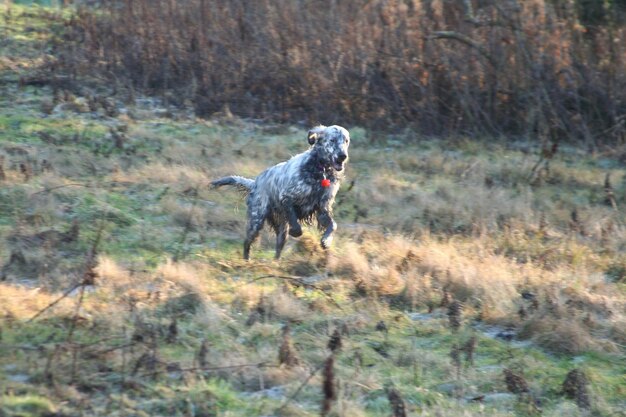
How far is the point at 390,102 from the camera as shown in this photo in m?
16.0

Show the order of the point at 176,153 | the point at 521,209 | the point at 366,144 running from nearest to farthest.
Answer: the point at 521,209 < the point at 176,153 < the point at 366,144

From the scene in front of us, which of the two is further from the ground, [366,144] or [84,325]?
[84,325]

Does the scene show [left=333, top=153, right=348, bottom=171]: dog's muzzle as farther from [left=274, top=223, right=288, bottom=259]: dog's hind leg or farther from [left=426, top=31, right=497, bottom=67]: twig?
[left=426, top=31, right=497, bottom=67]: twig

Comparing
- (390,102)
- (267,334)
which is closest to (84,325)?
(267,334)

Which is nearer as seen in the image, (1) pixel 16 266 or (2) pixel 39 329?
(2) pixel 39 329

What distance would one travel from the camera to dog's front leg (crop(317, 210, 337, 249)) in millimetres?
8914

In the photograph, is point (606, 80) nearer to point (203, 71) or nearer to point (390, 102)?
point (390, 102)

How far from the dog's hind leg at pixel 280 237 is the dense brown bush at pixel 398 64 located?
6704 millimetres

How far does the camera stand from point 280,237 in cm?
931

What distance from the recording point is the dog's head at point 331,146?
29.6 ft

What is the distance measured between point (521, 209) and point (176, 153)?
452 cm

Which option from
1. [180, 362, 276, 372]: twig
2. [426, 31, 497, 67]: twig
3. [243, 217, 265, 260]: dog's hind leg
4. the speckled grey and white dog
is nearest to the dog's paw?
the speckled grey and white dog

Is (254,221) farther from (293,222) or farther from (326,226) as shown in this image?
(326,226)

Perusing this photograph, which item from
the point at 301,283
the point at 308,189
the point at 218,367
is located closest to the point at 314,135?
the point at 308,189
